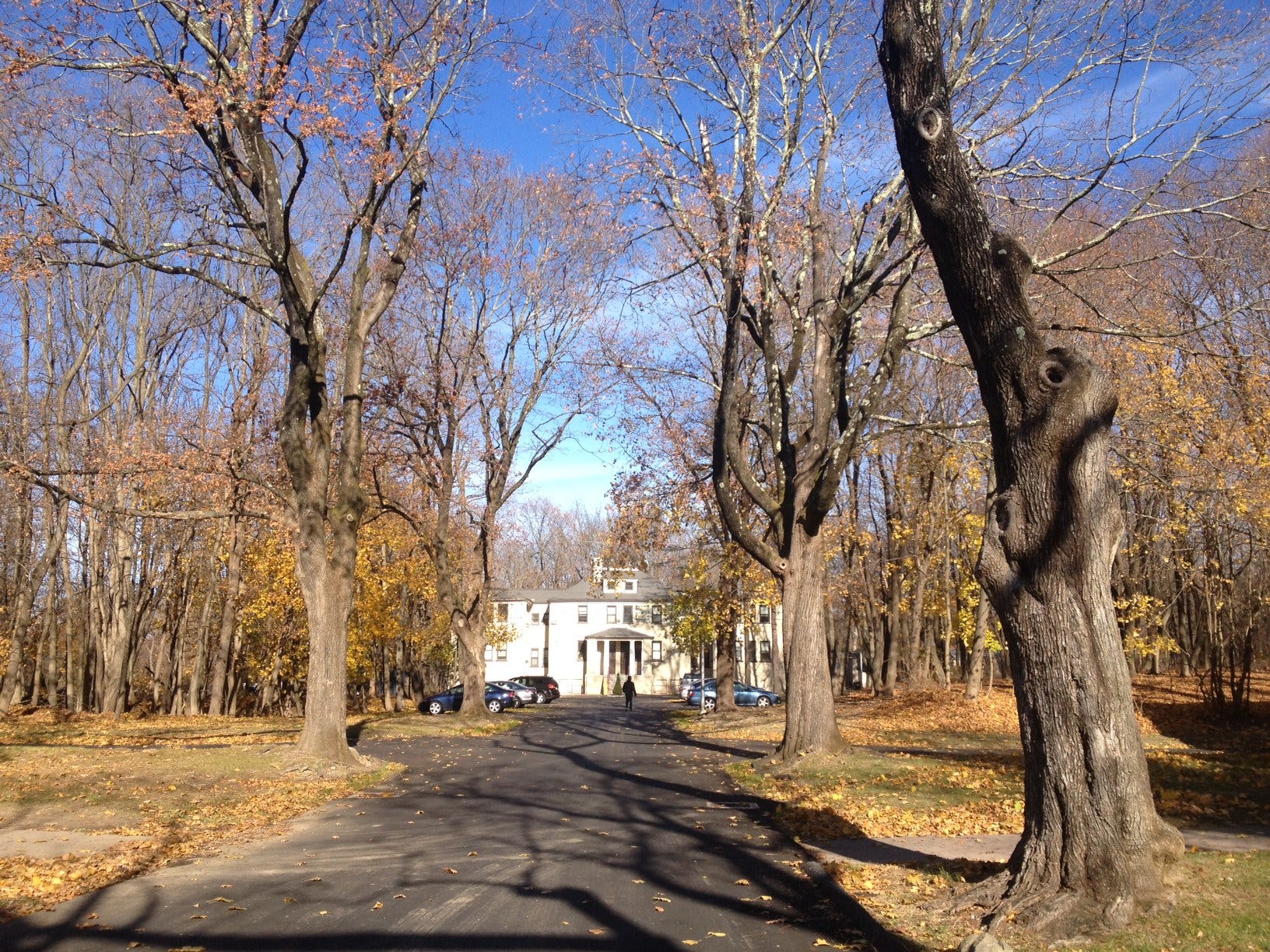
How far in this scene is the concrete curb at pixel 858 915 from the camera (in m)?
5.93

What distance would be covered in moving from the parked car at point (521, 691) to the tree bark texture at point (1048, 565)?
42908mm

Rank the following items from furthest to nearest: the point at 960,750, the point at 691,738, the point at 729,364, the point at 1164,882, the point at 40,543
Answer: the point at 40,543 < the point at 691,738 < the point at 960,750 < the point at 729,364 < the point at 1164,882

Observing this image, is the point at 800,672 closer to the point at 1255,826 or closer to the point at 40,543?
the point at 1255,826

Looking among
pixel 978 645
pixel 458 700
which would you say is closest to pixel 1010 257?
pixel 978 645

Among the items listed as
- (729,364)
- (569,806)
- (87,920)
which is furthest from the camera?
(729,364)

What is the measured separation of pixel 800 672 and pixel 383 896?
1004 cm

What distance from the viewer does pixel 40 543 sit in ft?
115

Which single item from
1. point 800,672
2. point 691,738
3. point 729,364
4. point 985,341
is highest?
point 729,364

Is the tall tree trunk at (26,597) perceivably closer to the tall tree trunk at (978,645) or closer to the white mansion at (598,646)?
the tall tree trunk at (978,645)

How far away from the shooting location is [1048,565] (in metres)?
6.36

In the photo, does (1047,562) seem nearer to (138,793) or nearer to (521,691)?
(138,793)

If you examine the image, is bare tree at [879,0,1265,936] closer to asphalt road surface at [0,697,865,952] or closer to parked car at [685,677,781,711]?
asphalt road surface at [0,697,865,952]

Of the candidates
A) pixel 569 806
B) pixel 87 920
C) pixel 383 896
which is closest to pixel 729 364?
pixel 569 806

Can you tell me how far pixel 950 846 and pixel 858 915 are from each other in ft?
8.39
